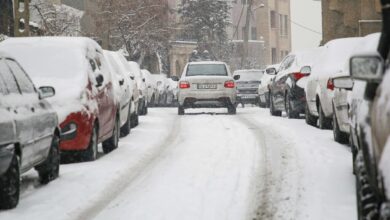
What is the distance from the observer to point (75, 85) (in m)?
11.0

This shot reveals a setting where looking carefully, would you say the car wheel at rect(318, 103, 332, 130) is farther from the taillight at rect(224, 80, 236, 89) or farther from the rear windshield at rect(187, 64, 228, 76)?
the rear windshield at rect(187, 64, 228, 76)

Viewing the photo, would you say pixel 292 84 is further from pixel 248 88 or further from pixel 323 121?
pixel 248 88

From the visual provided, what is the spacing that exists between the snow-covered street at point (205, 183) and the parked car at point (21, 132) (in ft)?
0.69

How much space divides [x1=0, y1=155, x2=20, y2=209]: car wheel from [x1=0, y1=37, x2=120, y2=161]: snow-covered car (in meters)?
3.10

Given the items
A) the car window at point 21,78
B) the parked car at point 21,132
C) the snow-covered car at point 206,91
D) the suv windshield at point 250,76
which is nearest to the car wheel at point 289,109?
the snow-covered car at point 206,91

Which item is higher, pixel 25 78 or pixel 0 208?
pixel 25 78

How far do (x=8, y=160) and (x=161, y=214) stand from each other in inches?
53.8

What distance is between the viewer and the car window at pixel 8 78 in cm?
800

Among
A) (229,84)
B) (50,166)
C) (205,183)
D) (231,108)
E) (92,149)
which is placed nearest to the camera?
(205,183)

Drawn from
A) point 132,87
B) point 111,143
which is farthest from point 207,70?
point 111,143

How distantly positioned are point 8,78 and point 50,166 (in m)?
1.47

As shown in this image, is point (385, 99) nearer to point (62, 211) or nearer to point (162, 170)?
point (62, 211)

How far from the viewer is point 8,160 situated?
7148 millimetres

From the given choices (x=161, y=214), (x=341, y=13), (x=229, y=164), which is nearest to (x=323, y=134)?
(x=229, y=164)
